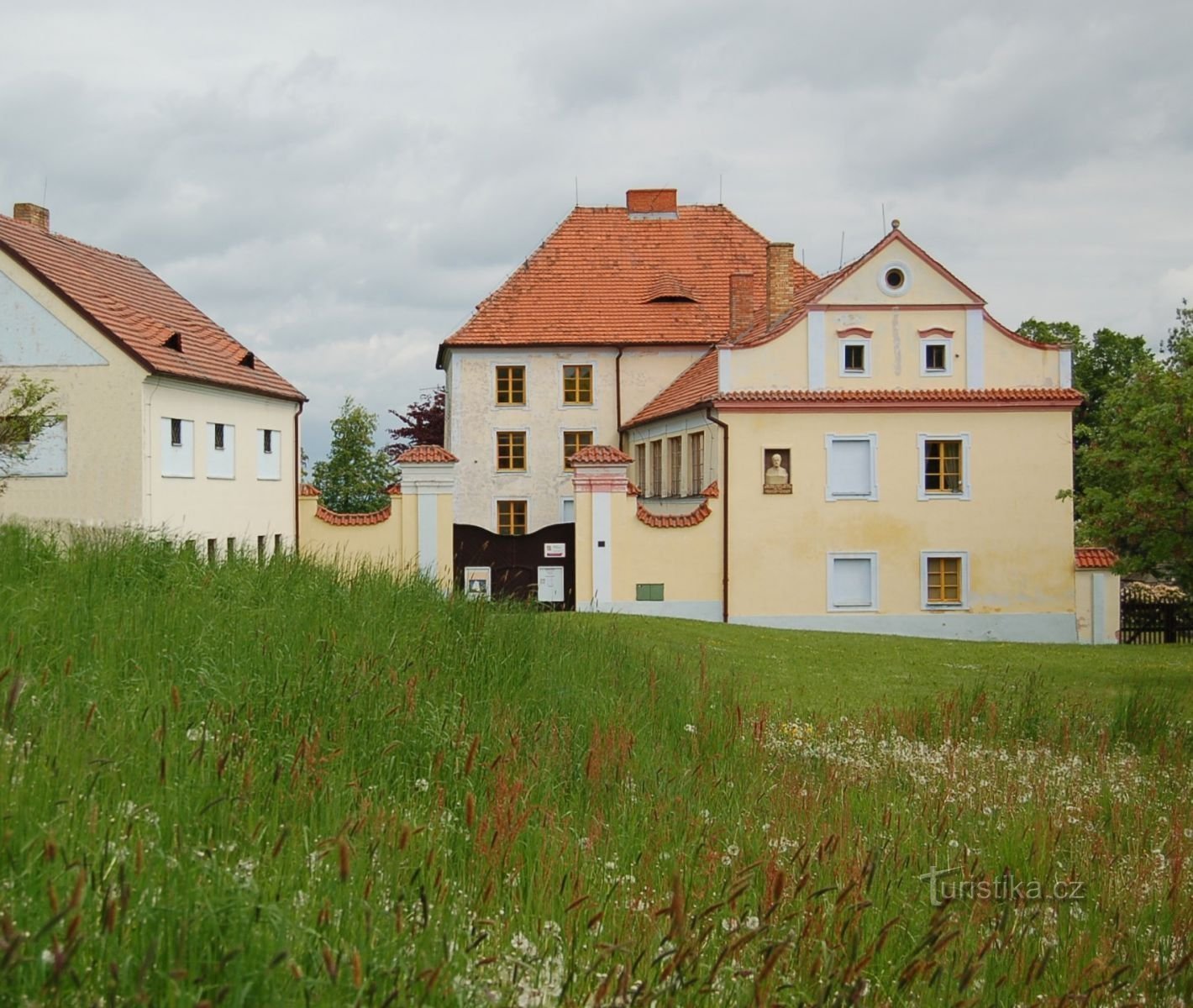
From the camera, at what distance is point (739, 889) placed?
3.64 meters

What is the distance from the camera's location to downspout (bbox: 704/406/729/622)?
29.7 m

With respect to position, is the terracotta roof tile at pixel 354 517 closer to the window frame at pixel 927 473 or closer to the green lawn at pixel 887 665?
the green lawn at pixel 887 665

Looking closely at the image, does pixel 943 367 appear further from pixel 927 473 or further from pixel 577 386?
pixel 577 386

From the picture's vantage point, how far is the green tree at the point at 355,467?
54375 millimetres

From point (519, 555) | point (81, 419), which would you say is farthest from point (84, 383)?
point (519, 555)

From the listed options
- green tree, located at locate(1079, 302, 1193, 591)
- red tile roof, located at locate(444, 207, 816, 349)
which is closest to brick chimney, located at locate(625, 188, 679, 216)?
red tile roof, located at locate(444, 207, 816, 349)

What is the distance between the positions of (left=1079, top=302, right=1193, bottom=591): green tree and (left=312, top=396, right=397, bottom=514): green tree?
38.5 meters

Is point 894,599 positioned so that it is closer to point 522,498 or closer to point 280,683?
point 522,498

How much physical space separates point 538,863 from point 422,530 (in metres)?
24.2

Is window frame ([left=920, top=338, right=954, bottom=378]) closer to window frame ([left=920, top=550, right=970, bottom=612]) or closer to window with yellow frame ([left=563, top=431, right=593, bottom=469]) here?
window frame ([left=920, top=550, right=970, bottom=612])

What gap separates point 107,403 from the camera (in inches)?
1139

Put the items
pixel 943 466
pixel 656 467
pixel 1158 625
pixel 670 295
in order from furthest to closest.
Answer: pixel 670 295 → pixel 656 467 → pixel 943 466 → pixel 1158 625

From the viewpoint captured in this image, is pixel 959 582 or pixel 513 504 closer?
pixel 959 582

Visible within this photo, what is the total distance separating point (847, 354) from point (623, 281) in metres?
15.9
